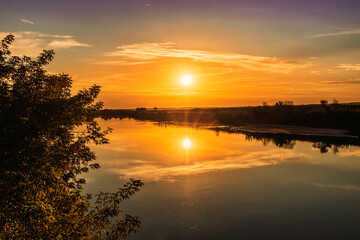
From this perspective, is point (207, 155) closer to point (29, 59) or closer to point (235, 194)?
point (235, 194)

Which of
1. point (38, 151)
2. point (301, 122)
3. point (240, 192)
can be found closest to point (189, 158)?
point (240, 192)

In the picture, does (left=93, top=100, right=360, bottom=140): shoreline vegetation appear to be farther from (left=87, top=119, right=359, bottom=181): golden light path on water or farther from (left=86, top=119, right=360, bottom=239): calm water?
(left=86, top=119, right=360, bottom=239): calm water

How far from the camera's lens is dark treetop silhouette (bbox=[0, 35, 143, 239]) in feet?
30.7

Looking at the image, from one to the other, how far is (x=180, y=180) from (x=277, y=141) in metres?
36.1

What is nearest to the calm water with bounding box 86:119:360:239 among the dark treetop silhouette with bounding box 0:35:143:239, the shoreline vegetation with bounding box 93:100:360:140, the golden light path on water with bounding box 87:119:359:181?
the golden light path on water with bounding box 87:119:359:181

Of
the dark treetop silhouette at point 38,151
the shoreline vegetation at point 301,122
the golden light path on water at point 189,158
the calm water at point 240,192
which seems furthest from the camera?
the shoreline vegetation at point 301,122

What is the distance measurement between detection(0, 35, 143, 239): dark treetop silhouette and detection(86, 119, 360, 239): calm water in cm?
799

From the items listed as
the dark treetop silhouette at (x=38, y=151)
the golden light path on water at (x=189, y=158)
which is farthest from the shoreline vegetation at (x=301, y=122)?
the dark treetop silhouette at (x=38, y=151)

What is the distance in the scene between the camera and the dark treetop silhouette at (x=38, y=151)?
9367 mm

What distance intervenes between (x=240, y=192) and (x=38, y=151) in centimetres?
1999

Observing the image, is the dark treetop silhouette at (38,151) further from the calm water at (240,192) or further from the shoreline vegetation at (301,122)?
the shoreline vegetation at (301,122)

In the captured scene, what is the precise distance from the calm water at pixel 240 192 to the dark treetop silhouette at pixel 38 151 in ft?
26.2

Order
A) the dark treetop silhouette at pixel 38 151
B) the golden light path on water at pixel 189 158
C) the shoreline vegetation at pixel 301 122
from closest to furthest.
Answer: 1. the dark treetop silhouette at pixel 38 151
2. the golden light path on water at pixel 189 158
3. the shoreline vegetation at pixel 301 122

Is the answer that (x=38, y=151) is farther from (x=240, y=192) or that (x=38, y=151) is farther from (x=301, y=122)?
(x=301, y=122)
